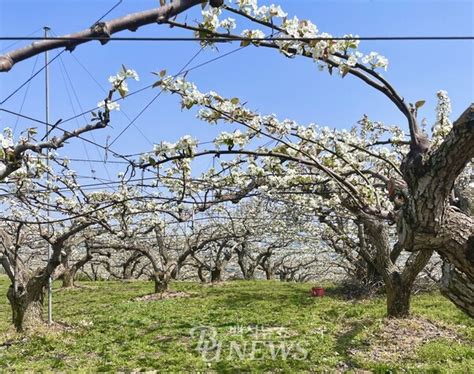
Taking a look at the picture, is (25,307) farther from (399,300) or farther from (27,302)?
(399,300)

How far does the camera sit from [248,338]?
6.72 metres

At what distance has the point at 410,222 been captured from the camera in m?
3.01

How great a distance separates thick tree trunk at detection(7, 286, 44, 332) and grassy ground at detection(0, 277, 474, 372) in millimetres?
233

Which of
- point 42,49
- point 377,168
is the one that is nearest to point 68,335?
point 377,168

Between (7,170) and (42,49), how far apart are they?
6.78ft

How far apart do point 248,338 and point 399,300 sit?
2.67 meters

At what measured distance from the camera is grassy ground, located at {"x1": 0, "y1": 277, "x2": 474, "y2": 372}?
Result: 5547 mm

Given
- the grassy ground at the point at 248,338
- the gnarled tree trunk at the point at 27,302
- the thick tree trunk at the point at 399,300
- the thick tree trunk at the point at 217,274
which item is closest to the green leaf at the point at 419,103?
the grassy ground at the point at 248,338

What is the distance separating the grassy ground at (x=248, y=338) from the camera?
5547mm

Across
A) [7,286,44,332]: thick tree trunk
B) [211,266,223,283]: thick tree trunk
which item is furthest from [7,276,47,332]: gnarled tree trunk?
[211,266,223,283]: thick tree trunk

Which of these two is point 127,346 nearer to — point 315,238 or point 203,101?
point 203,101

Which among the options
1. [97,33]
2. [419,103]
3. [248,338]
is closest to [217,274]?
[248,338]

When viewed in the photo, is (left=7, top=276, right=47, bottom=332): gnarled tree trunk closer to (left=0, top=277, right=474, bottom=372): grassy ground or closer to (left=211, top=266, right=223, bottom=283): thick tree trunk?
(left=0, top=277, right=474, bottom=372): grassy ground

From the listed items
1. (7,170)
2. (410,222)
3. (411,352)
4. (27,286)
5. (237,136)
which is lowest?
(411,352)
